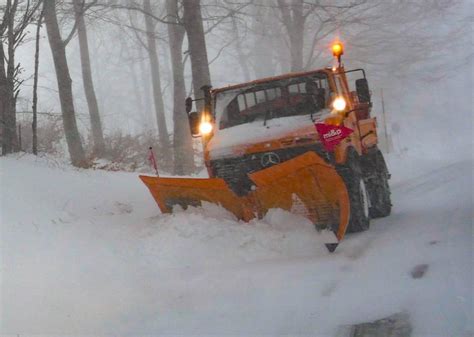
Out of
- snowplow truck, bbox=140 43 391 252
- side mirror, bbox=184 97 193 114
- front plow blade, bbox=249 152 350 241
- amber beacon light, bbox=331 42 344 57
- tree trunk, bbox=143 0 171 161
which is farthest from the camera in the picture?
tree trunk, bbox=143 0 171 161

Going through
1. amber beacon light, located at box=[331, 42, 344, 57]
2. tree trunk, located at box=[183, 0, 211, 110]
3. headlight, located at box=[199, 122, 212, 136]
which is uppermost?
tree trunk, located at box=[183, 0, 211, 110]

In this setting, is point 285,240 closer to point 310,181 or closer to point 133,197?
point 310,181

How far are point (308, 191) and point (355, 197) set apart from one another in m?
0.73

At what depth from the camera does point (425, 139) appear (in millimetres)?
43125

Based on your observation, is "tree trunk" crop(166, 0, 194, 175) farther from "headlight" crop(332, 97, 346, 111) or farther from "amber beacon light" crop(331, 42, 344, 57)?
"headlight" crop(332, 97, 346, 111)

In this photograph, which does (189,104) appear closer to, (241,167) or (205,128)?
(205,128)

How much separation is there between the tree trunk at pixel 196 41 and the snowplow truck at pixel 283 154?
4695 mm

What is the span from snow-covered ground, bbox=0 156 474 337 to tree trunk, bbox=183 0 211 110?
208 inches

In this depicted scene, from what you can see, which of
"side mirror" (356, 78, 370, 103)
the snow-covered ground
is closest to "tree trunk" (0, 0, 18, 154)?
the snow-covered ground

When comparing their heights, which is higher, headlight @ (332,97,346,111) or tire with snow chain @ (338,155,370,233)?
headlight @ (332,97,346,111)

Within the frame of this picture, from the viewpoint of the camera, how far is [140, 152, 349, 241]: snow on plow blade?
635 centimetres

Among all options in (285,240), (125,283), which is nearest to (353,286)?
(285,240)

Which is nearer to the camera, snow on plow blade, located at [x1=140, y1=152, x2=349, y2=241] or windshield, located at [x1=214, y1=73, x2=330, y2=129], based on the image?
snow on plow blade, located at [x1=140, y1=152, x2=349, y2=241]

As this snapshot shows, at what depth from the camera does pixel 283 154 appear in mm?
6984
